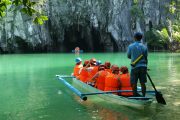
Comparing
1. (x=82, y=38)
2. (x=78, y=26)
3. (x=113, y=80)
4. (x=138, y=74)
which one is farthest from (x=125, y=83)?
(x=82, y=38)

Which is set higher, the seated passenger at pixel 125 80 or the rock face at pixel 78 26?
the rock face at pixel 78 26

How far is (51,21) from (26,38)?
156 inches

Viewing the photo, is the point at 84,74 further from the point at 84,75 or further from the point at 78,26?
the point at 78,26

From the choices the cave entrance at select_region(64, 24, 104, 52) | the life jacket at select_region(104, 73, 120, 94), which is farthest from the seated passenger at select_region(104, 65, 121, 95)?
the cave entrance at select_region(64, 24, 104, 52)

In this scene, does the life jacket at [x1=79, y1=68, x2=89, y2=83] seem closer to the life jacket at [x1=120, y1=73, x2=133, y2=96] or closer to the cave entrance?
the life jacket at [x1=120, y1=73, x2=133, y2=96]

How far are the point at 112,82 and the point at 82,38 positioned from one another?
3888cm

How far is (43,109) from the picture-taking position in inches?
360

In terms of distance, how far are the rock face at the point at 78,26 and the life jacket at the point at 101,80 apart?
34062 millimetres

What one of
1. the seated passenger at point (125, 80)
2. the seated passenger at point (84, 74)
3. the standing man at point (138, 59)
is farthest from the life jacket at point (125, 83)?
the seated passenger at point (84, 74)

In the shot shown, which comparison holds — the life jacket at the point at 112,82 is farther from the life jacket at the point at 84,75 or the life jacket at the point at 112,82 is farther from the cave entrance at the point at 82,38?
the cave entrance at the point at 82,38

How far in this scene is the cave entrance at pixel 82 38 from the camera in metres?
47.0

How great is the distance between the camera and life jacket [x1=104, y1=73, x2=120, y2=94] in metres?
9.78

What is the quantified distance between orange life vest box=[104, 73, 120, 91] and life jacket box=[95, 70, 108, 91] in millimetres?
640

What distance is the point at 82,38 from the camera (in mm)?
48594
